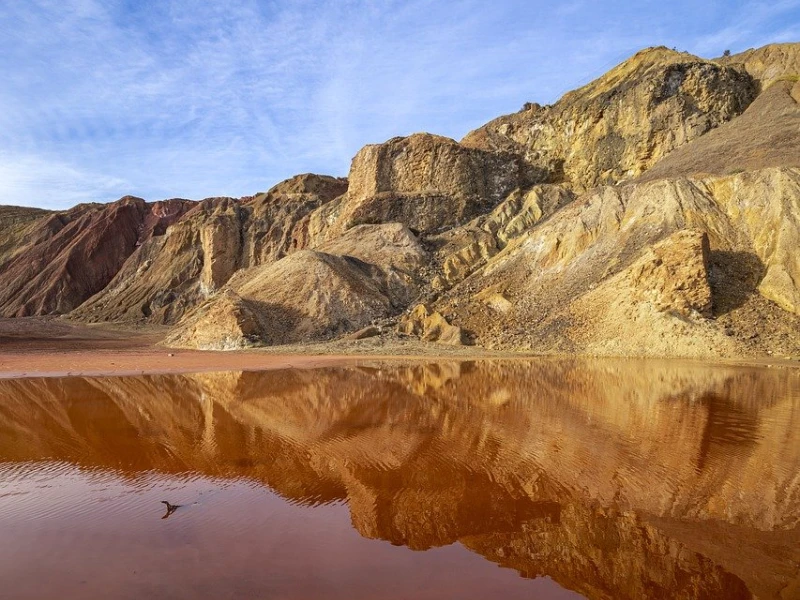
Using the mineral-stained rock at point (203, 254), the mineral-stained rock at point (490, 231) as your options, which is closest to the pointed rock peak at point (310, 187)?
the mineral-stained rock at point (203, 254)

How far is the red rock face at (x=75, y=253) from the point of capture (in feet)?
241

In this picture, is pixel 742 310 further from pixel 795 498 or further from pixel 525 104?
pixel 525 104

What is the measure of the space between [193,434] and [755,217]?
30.4 meters

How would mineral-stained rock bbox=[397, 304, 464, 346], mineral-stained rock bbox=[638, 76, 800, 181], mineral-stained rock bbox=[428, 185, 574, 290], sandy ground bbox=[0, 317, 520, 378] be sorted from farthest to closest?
1. mineral-stained rock bbox=[428, 185, 574, 290]
2. mineral-stained rock bbox=[638, 76, 800, 181]
3. mineral-stained rock bbox=[397, 304, 464, 346]
4. sandy ground bbox=[0, 317, 520, 378]

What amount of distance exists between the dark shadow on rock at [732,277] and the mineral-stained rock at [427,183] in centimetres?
2206

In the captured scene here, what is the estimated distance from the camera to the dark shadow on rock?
25.5m

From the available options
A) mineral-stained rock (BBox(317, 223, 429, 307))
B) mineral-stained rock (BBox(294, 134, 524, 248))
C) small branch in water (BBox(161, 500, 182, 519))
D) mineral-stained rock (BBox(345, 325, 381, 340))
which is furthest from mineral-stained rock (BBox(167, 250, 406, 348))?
small branch in water (BBox(161, 500, 182, 519))

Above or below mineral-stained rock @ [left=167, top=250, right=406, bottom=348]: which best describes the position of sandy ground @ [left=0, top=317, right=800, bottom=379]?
below

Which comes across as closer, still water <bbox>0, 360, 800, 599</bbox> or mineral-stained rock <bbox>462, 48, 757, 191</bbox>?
still water <bbox>0, 360, 800, 599</bbox>

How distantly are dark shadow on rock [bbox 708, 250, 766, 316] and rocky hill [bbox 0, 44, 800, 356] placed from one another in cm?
8

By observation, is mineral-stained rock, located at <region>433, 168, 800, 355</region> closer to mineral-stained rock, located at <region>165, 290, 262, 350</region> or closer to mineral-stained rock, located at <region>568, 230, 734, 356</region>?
mineral-stained rock, located at <region>568, 230, 734, 356</region>

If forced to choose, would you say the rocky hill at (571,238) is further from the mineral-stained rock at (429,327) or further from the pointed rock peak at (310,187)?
the pointed rock peak at (310,187)

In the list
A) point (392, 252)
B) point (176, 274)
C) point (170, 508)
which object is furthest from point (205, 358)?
point (176, 274)

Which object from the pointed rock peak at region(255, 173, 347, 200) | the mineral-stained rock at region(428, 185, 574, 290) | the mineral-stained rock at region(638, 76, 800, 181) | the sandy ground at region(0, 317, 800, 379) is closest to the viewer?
the sandy ground at region(0, 317, 800, 379)
